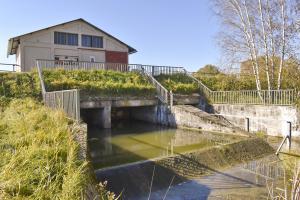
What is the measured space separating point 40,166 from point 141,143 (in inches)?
319

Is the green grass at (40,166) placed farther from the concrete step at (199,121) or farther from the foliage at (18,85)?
the foliage at (18,85)

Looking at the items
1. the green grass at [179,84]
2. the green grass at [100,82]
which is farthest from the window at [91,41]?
the green grass at [179,84]

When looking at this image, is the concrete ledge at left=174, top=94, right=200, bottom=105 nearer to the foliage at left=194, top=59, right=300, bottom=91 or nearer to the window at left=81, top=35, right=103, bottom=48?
the foliage at left=194, top=59, right=300, bottom=91

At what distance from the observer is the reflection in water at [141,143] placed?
976 centimetres

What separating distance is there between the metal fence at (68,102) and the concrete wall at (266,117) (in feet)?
30.5

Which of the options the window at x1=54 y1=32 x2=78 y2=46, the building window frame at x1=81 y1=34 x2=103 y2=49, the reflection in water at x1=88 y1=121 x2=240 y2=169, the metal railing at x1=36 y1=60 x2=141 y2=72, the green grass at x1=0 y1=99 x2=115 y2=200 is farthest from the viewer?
the building window frame at x1=81 y1=34 x2=103 y2=49

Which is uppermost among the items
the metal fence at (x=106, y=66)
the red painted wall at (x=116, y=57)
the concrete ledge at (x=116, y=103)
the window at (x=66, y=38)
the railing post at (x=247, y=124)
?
the window at (x=66, y=38)

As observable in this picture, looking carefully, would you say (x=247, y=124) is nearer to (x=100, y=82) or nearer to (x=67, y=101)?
(x=100, y=82)

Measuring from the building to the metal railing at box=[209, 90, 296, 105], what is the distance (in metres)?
12.1

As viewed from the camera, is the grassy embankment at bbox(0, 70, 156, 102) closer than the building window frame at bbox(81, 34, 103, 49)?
Yes

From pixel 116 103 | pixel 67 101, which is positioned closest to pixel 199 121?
pixel 116 103

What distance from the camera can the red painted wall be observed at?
26.2m

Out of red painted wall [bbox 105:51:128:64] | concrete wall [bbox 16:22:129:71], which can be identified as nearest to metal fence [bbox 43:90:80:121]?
concrete wall [bbox 16:22:129:71]

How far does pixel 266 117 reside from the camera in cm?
1429
